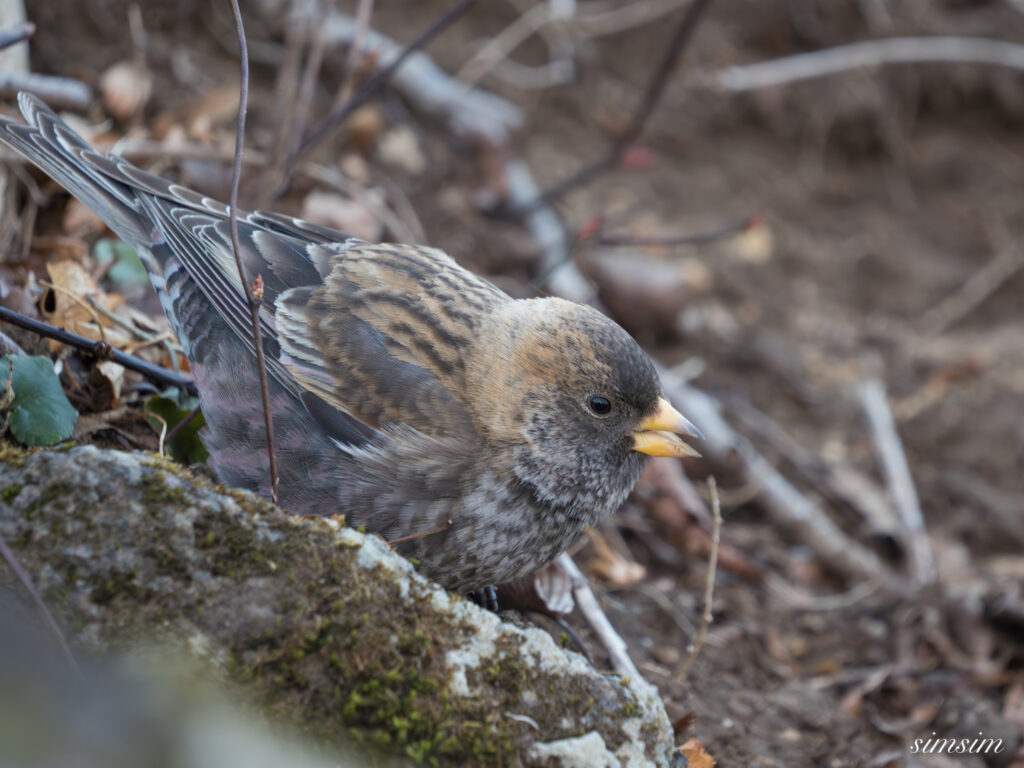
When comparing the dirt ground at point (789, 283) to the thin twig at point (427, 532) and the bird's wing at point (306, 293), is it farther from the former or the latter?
the thin twig at point (427, 532)

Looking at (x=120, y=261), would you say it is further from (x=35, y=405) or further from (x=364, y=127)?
(x=364, y=127)

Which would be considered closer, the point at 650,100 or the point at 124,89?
the point at 124,89

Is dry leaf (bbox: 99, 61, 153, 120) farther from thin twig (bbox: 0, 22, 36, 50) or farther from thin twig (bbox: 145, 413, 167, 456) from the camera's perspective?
thin twig (bbox: 145, 413, 167, 456)

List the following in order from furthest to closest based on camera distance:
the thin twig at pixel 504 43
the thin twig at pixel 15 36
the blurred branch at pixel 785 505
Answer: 1. the thin twig at pixel 504 43
2. the blurred branch at pixel 785 505
3. the thin twig at pixel 15 36

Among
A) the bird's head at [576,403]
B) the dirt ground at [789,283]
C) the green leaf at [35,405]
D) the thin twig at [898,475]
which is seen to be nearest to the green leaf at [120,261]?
the dirt ground at [789,283]

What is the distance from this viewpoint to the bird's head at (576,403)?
3.04 metres

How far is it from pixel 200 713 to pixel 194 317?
1.78 metres

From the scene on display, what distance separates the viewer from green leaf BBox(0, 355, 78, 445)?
2701mm

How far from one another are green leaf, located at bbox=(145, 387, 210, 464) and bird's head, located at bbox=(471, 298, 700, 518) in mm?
925

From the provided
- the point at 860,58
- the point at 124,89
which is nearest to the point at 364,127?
the point at 124,89

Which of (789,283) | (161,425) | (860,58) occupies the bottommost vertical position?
(161,425)

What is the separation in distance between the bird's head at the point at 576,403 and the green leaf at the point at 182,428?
36.4 inches

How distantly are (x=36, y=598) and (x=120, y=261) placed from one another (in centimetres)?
249

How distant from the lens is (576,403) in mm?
3125
